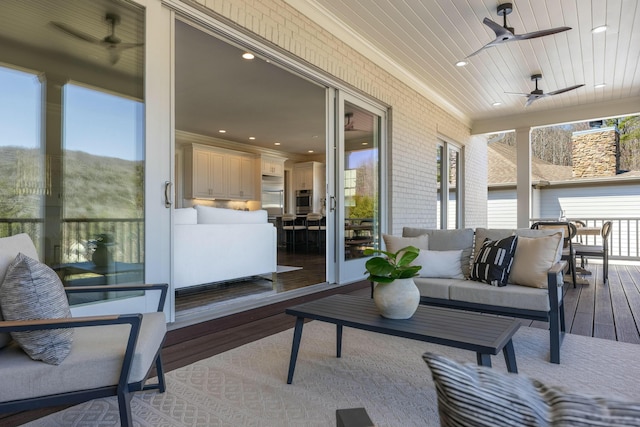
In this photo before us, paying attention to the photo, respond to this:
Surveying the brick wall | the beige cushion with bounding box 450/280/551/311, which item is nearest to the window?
the brick wall

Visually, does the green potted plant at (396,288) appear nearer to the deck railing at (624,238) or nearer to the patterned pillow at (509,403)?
the patterned pillow at (509,403)

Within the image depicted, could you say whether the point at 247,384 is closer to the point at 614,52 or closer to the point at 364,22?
the point at 364,22

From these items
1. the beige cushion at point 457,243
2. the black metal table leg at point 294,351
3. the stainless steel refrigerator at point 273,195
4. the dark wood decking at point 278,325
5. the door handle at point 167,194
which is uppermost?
the stainless steel refrigerator at point 273,195

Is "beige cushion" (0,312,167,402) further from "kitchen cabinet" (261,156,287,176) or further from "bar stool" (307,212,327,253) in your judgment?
"kitchen cabinet" (261,156,287,176)

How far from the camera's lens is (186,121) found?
777cm

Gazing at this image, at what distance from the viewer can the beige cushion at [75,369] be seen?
4.02 ft

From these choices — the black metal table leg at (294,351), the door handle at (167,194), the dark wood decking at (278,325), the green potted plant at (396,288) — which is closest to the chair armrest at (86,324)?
the dark wood decking at (278,325)

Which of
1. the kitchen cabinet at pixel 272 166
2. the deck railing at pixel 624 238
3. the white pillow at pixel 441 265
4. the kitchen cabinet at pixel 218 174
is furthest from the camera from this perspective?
the kitchen cabinet at pixel 272 166

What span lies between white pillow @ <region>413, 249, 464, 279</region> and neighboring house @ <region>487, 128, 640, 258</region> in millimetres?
6753

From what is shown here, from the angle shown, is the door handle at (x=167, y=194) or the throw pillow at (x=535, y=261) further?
the door handle at (x=167, y=194)

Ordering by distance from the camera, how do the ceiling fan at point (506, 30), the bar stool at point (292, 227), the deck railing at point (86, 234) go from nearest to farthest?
the deck railing at point (86, 234) < the ceiling fan at point (506, 30) < the bar stool at point (292, 227)

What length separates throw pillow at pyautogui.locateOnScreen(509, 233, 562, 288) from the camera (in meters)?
2.59

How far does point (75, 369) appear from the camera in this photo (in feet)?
4.20

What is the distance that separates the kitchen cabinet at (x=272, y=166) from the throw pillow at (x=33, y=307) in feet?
30.3
